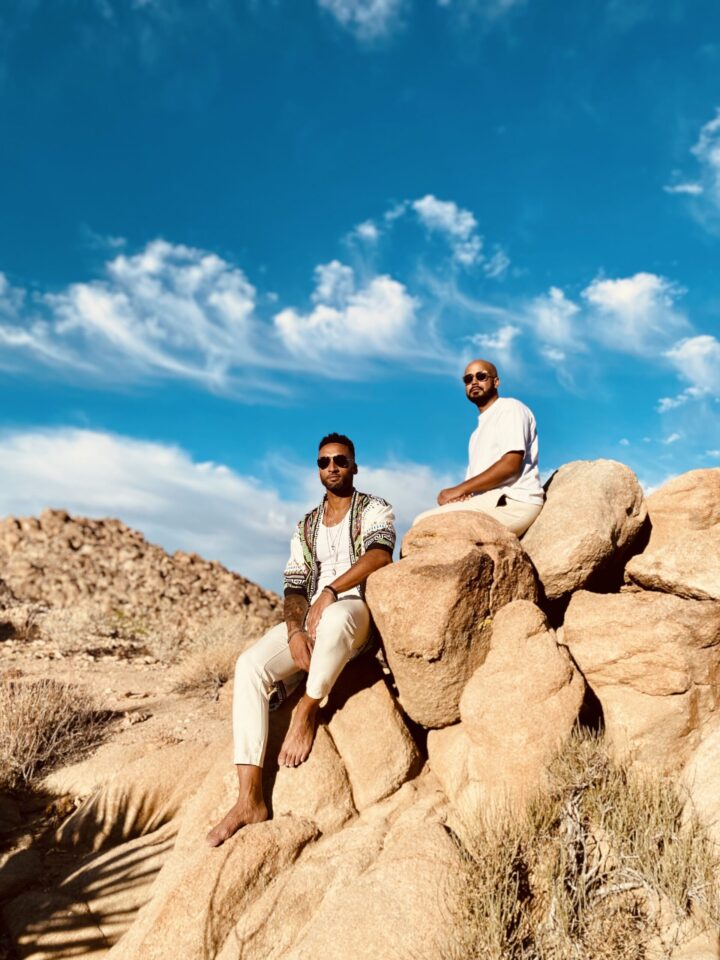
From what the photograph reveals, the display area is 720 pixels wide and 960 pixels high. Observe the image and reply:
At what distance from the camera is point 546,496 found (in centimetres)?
606

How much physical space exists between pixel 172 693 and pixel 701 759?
792 centimetres

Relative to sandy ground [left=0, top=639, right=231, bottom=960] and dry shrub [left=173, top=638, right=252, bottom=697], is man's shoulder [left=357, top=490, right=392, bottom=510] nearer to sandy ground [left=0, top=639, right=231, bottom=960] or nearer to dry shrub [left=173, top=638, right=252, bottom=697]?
sandy ground [left=0, top=639, right=231, bottom=960]

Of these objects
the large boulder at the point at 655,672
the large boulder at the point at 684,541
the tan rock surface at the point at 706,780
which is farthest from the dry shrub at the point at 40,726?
the tan rock surface at the point at 706,780

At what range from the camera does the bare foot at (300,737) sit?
17.0 feet

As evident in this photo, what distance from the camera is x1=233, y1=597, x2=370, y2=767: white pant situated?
5.11 meters

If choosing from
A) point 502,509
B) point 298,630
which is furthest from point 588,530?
point 298,630

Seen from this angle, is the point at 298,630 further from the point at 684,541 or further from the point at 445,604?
the point at 684,541

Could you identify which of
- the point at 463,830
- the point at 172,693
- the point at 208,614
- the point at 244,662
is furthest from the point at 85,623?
the point at 463,830

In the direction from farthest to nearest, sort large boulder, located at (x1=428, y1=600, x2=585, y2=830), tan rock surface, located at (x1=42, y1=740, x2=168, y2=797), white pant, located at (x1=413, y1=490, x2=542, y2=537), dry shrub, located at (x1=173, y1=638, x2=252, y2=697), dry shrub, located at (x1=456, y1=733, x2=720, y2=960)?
dry shrub, located at (x1=173, y1=638, x2=252, y2=697) → tan rock surface, located at (x1=42, y1=740, x2=168, y2=797) → white pant, located at (x1=413, y1=490, x2=542, y2=537) → large boulder, located at (x1=428, y1=600, x2=585, y2=830) → dry shrub, located at (x1=456, y1=733, x2=720, y2=960)

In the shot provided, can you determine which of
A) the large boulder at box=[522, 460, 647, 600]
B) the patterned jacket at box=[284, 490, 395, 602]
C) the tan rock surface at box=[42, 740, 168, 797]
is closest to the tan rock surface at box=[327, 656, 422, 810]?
the patterned jacket at box=[284, 490, 395, 602]

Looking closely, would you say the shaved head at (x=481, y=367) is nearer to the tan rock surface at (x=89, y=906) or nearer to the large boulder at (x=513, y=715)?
the large boulder at (x=513, y=715)

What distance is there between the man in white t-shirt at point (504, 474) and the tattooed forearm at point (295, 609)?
105 centimetres

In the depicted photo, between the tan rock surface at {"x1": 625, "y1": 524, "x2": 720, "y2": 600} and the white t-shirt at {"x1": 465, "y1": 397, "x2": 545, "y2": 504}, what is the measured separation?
34.2 inches

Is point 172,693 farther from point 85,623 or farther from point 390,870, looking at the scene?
point 390,870
